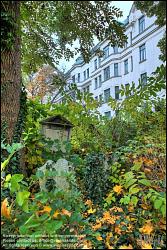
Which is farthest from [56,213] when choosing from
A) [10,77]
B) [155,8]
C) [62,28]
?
[62,28]

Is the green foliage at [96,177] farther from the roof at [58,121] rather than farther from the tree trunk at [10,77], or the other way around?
the tree trunk at [10,77]

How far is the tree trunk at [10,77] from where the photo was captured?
3.12 m

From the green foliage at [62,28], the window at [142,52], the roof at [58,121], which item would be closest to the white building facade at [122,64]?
the window at [142,52]

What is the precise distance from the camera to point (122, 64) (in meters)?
3.09

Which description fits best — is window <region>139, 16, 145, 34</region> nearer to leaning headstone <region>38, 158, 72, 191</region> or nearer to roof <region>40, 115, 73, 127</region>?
roof <region>40, 115, 73, 127</region>

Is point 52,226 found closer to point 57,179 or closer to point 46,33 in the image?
point 57,179

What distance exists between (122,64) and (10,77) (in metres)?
1.45

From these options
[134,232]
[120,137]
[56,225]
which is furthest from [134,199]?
[120,137]

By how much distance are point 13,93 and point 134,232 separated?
7.44ft

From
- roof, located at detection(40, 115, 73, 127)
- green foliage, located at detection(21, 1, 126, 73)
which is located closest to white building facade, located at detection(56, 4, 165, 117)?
green foliage, located at detection(21, 1, 126, 73)

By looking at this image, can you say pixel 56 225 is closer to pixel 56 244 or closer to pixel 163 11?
pixel 56 244

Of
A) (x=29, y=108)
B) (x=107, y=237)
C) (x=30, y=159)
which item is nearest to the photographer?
(x=107, y=237)

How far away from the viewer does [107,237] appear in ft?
6.37

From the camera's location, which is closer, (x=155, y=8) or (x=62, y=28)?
(x=155, y=8)
